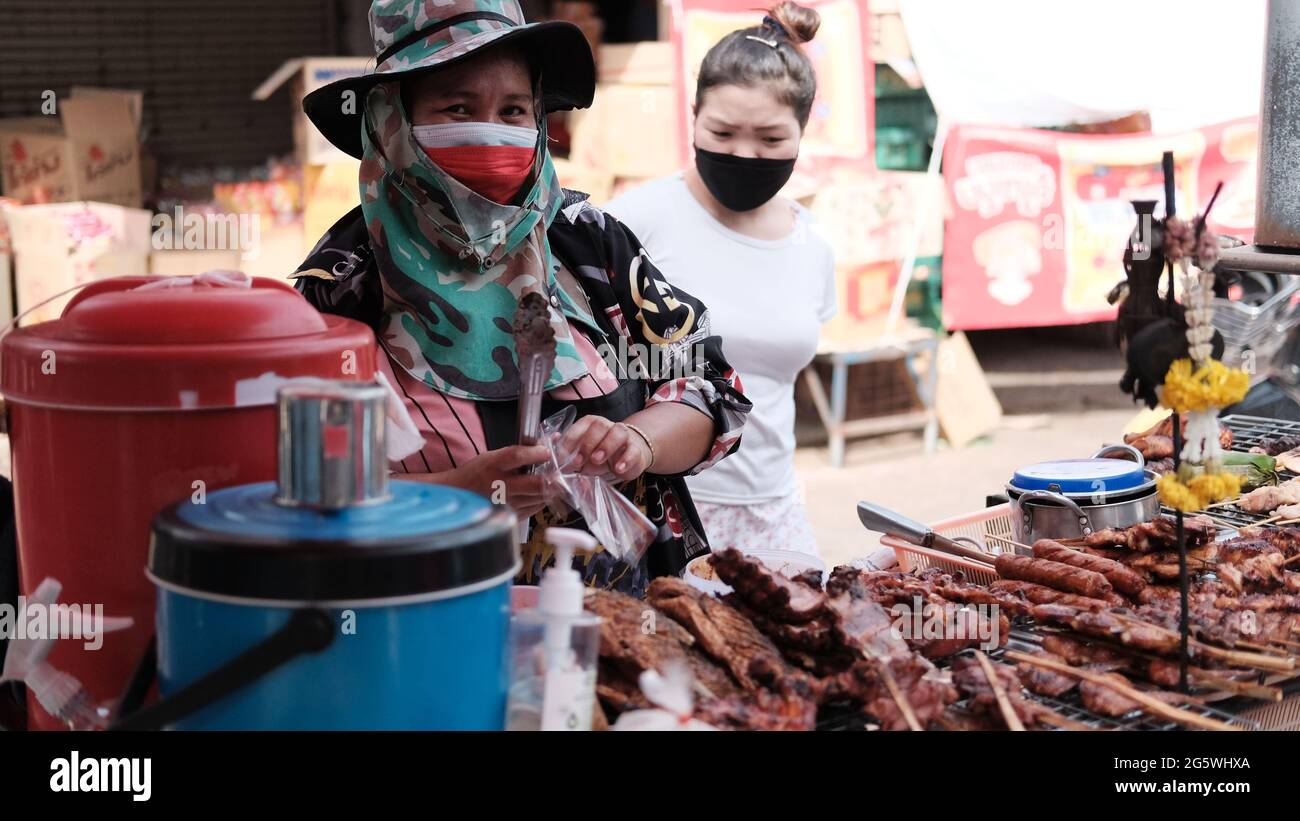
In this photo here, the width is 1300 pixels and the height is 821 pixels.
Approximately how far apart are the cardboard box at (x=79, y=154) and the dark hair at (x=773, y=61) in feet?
16.0

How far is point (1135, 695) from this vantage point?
6.79ft

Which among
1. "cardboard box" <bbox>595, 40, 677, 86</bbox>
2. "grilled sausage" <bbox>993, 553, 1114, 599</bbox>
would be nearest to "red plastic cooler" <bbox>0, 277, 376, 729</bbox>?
"grilled sausage" <bbox>993, 553, 1114, 599</bbox>

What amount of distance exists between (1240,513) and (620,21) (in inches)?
346

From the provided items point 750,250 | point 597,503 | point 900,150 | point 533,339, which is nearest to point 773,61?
point 750,250

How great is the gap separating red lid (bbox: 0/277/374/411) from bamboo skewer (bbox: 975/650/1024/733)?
3.47 ft

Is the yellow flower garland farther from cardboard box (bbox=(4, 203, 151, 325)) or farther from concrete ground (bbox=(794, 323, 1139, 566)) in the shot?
cardboard box (bbox=(4, 203, 151, 325))

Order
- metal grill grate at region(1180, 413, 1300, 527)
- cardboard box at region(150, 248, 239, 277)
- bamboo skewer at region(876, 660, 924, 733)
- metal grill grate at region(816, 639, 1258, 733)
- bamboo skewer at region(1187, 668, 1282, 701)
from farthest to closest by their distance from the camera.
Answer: cardboard box at region(150, 248, 239, 277) < metal grill grate at region(1180, 413, 1300, 527) < bamboo skewer at region(1187, 668, 1282, 701) < metal grill grate at region(816, 639, 1258, 733) < bamboo skewer at region(876, 660, 924, 733)

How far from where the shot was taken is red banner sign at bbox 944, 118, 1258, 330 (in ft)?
28.2

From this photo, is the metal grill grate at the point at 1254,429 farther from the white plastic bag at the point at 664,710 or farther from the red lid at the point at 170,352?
the red lid at the point at 170,352

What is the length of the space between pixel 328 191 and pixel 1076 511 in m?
5.32

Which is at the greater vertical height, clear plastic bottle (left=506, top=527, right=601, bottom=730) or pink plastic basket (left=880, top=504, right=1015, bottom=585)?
clear plastic bottle (left=506, top=527, right=601, bottom=730)

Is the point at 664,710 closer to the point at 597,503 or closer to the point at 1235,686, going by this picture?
the point at 597,503
